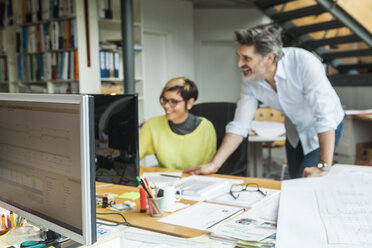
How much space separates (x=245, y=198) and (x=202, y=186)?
225 mm

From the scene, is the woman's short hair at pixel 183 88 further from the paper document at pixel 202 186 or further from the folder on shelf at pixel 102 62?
the folder on shelf at pixel 102 62

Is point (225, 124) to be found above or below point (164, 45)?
below

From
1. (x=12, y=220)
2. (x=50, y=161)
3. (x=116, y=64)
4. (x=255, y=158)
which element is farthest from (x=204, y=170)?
(x=116, y=64)

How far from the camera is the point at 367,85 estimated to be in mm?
5191

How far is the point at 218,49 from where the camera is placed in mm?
7281

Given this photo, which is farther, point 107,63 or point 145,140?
point 107,63

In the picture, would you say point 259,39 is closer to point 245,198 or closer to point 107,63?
point 245,198

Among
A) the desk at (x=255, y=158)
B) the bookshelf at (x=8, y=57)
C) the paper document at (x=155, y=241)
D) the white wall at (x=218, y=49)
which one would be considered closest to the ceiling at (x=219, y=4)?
the white wall at (x=218, y=49)

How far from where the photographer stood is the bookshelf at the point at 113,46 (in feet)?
15.2

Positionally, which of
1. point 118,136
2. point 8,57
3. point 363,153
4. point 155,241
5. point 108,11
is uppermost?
point 108,11

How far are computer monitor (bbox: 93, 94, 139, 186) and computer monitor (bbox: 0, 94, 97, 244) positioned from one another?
1.60 feet

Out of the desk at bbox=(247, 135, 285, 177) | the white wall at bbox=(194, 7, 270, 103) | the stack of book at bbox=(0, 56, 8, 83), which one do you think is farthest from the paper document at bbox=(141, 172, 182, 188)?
the white wall at bbox=(194, 7, 270, 103)

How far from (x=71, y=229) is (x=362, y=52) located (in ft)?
16.2

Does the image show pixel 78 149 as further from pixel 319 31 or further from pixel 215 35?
pixel 215 35
